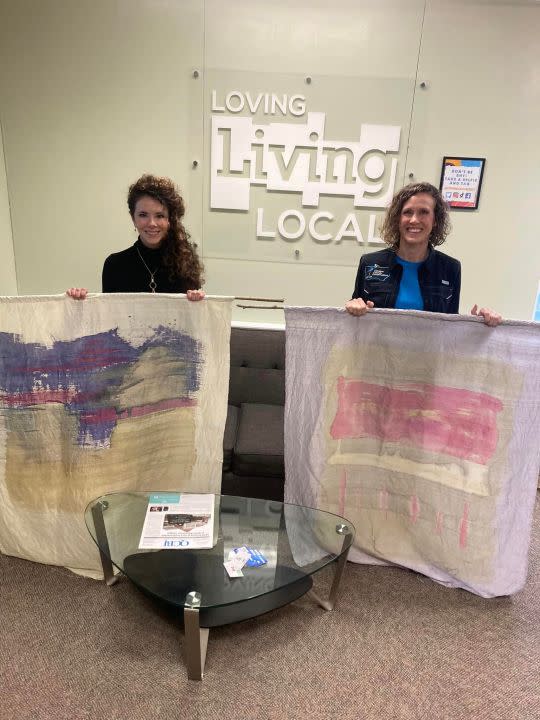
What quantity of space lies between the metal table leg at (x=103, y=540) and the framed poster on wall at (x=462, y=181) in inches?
87.9

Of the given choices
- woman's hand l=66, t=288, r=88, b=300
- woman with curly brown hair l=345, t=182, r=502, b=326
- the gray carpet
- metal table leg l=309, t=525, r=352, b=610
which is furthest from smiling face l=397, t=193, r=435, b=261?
the gray carpet

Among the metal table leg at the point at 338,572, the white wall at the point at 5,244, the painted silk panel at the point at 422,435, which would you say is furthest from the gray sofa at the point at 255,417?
the white wall at the point at 5,244

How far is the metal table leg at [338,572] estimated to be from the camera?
1401 millimetres

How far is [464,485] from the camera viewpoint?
4.95 ft

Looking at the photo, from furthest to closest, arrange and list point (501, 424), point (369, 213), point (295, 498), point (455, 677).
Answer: point (369, 213)
point (295, 498)
point (501, 424)
point (455, 677)

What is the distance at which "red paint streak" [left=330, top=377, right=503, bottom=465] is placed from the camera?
4.81 ft

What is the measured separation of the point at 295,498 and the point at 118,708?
2.74 feet

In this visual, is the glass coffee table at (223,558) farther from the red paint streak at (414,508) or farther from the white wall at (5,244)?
the white wall at (5,244)

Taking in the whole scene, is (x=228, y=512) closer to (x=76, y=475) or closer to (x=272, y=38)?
(x=76, y=475)

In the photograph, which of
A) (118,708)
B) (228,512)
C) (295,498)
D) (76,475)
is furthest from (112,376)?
(118,708)

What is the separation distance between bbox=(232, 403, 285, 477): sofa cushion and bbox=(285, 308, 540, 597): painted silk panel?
0.18 meters

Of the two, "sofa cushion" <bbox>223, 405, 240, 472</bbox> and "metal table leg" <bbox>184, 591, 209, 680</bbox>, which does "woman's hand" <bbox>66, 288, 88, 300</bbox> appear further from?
"metal table leg" <bbox>184, 591, 209, 680</bbox>

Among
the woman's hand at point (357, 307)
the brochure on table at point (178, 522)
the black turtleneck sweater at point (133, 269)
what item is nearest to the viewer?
the brochure on table at point (178, 522)

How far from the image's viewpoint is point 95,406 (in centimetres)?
152
